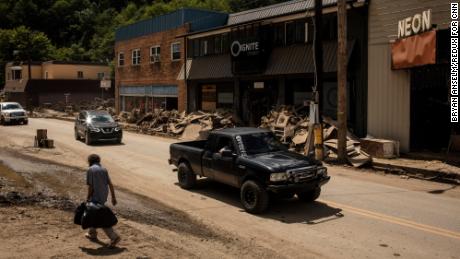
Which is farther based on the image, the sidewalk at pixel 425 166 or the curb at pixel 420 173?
the sidewalk at pixel 425 166

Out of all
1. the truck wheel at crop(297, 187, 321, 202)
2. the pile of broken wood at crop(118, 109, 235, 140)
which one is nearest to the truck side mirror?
the truck wheel at crop(297, 187, 321, 202)

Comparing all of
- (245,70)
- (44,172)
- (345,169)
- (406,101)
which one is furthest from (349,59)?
(44,172)

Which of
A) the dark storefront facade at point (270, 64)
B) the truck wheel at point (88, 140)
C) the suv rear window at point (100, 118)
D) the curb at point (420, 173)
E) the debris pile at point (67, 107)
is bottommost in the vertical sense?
the curb at point (420, 173)

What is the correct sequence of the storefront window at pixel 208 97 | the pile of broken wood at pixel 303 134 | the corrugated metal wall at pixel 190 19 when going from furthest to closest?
the corrugated metal wall at pixel 190 19, the storefront window at pixel 208 97, the pile of broken wood at pixel 303 134

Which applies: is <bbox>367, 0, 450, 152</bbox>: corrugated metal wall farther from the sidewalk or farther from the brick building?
the brick building

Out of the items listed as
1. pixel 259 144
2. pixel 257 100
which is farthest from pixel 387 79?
pixel 257 100

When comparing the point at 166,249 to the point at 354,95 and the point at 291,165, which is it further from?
the point at 354,95

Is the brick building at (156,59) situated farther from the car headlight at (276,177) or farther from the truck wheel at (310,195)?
the car headlight at (276,177)

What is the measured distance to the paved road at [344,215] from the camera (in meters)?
8.03

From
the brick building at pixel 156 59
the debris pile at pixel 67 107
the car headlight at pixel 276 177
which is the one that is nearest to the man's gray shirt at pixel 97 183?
the car headlight at pixel 276 177

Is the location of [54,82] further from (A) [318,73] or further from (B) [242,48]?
(A) [318,73]

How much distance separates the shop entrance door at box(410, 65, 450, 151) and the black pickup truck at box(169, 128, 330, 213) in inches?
362

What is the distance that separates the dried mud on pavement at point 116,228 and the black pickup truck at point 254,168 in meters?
1.50

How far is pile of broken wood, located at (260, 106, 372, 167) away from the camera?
17594 mm
